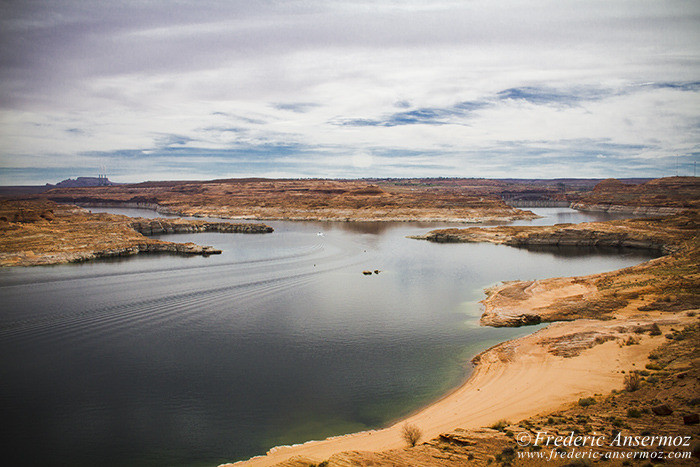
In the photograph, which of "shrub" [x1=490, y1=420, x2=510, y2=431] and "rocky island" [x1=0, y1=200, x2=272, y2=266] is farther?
"rocky island" [x1=0, y1=200, x2=272, y2=266]

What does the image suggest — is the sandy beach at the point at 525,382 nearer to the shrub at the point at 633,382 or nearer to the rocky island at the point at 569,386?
the rocky island at the point at 569,386

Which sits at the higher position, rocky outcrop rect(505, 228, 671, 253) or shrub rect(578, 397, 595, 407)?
rocky outcrop rect(505, 228, 671, 253)

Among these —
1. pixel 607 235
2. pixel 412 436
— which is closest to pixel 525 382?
pixel 412 436

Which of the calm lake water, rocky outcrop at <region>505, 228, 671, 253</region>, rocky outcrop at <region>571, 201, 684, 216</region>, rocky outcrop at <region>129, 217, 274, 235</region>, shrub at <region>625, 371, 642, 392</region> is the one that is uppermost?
rocky outcrop at <region>571, 201, 684, 216</region>

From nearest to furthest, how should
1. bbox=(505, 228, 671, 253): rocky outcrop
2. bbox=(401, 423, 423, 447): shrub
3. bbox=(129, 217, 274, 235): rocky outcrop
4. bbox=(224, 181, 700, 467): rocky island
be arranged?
bbox=(224, 181, 700, 467): rocky island, bbox=(401, 423, 423, 447): shrub, bbox=(505, 228, 671, 253): rocky outcrop, bbox=(129, 217, 274, 235): rocky outcrop

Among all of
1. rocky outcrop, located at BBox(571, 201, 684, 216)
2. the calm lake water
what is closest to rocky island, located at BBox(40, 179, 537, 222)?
rocky outcrop, located at BBox(571, 201, 684, 216)

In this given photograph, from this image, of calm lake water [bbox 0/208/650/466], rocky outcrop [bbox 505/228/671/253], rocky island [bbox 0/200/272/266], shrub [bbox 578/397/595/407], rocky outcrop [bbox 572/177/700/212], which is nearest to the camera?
shrub [bbox 578/397/595/407]

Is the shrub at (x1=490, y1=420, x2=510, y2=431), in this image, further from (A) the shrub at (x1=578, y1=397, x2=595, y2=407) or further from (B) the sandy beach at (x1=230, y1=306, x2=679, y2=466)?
(A) the shrub at (x1=578, y1=397, x2=595, y2=407)
